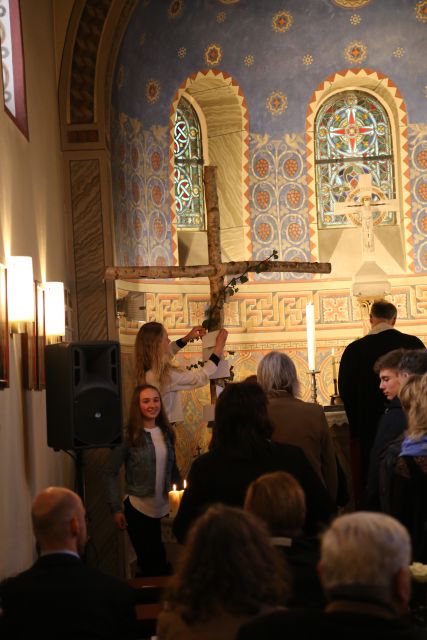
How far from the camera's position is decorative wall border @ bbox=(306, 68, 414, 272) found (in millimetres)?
12742

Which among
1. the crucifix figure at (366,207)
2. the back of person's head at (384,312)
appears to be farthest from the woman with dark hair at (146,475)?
the crucifix figure at (366,207)

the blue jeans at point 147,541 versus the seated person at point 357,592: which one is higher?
the seated person at point 357,592

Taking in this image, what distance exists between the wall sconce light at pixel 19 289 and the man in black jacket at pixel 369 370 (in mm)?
2247

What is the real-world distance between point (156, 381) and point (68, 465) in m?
1.93

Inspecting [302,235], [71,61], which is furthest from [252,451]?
[302,235]

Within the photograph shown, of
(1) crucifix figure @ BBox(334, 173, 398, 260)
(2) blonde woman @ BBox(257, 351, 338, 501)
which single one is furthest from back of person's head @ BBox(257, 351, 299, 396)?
(1) crucifix figure @ BBox(334, 173, 398, 260)

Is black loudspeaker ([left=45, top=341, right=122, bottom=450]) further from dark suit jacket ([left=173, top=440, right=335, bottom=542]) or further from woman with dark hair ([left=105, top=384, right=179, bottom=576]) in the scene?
dark suit jacket ([left=173, top=440, right=335, bottom=542])

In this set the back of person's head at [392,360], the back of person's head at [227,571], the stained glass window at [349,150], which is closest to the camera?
the back of person's head at [227,571]

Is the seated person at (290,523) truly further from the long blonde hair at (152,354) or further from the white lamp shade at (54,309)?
the white lamp shade at (54,309)

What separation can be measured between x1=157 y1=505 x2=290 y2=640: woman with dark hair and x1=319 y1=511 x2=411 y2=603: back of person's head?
293 mm

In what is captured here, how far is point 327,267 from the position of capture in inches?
404

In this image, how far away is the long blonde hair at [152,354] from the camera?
23.2ft

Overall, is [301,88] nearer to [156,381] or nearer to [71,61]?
[71,61]

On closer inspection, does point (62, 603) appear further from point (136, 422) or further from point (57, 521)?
point (136, 422)
